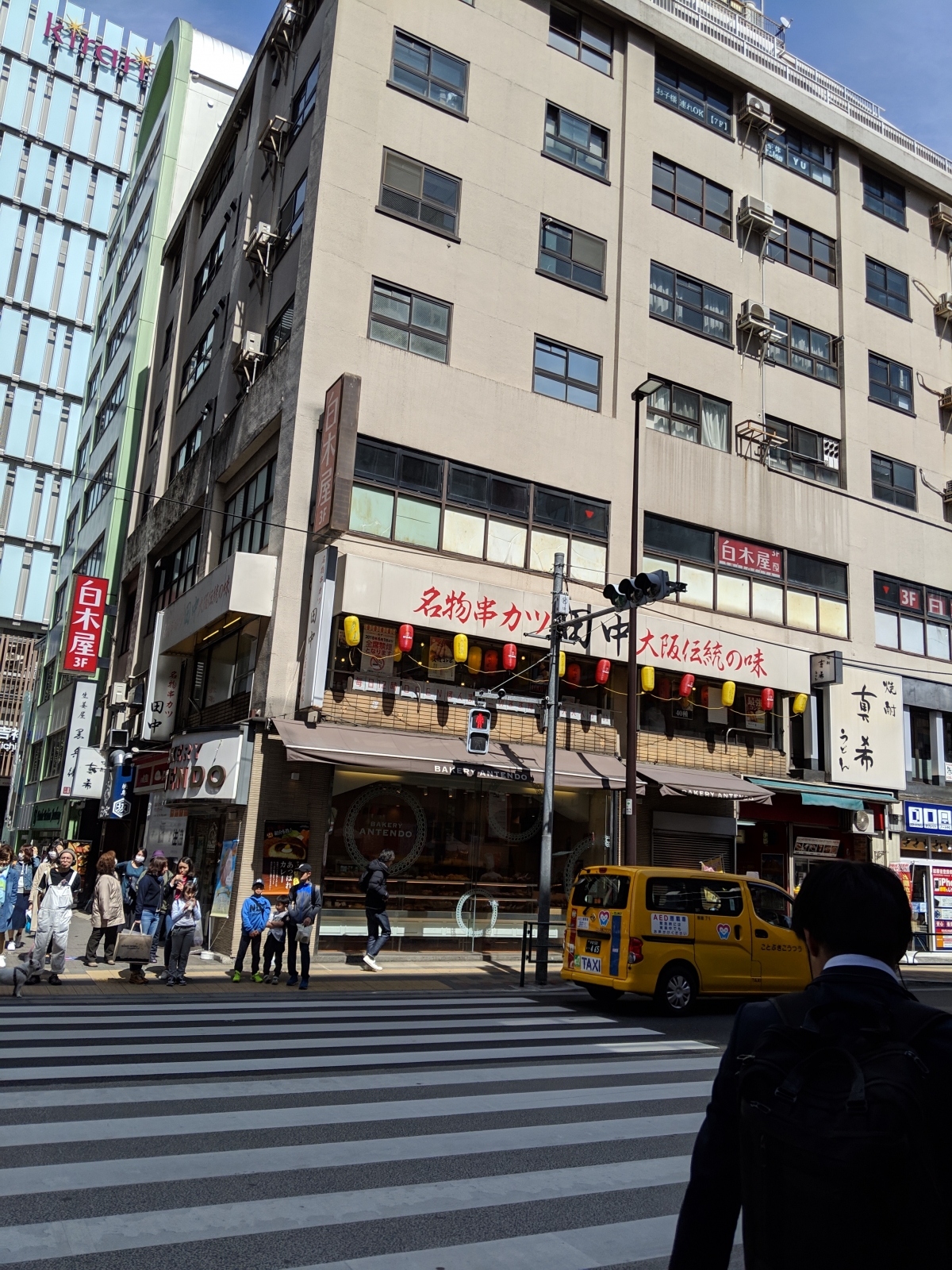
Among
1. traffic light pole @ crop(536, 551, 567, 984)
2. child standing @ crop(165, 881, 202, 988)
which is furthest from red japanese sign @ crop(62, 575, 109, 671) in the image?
child standing @ crop(165, 881, 202, 988)

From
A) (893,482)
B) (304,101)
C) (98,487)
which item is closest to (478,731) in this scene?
(304,101)

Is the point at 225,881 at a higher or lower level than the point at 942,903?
lower

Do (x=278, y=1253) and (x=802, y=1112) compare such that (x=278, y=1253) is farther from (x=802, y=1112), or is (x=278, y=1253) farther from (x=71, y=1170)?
(x=802, y=1112)

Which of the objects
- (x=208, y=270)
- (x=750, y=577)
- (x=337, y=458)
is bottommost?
(x=337, y=458)

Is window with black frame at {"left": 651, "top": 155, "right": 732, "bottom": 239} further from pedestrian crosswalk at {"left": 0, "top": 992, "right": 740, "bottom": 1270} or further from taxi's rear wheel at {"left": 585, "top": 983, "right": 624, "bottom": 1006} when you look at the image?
pedestrian crosswalk at {"left": 0, "top": 992, "right": 740, "bottom": 1270}

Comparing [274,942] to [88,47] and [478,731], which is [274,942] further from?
[88,47]

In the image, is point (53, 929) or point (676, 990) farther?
point (53, 929)

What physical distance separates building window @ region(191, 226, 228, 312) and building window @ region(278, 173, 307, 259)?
22.0ft

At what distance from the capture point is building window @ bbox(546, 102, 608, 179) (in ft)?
80.6

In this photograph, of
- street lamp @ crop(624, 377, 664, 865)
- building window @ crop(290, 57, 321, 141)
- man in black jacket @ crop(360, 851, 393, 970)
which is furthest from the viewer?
building window @ crop(290, 57, 321, 141)

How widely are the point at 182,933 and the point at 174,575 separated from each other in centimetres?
1699

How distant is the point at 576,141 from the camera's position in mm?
24984

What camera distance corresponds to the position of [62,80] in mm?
78062

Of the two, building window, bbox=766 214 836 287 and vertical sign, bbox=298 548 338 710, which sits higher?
building window, bbox=766 214 836 287
